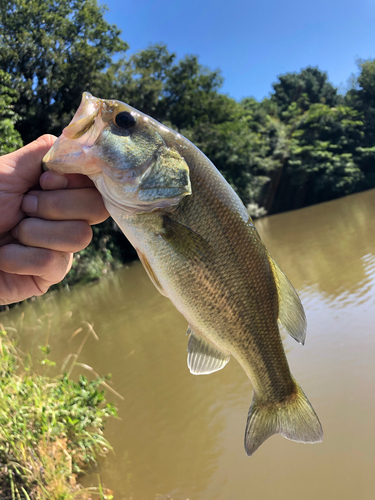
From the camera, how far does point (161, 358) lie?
5.85m

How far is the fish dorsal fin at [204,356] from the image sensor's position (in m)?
1.52

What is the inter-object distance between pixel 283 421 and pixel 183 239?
87 centimetres

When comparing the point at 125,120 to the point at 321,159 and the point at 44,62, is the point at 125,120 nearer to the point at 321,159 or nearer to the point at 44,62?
the point at 44,62

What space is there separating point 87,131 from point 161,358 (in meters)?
5.02

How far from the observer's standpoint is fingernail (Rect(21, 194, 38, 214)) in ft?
4.54

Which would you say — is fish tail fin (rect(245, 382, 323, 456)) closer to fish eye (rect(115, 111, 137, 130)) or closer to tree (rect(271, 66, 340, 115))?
fish eye (rect(115, 111, 137, 130))

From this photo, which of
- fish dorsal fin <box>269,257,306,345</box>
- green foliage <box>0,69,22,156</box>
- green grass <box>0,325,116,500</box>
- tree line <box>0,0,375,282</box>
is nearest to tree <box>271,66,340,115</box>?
tree line <box>0,0,375,282</box>

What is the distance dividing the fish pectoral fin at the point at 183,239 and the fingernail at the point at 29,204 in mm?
494

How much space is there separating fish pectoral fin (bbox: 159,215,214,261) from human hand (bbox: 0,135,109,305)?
0.27 metres

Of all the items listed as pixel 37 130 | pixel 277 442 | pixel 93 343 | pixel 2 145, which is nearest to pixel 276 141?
pixel 37 130

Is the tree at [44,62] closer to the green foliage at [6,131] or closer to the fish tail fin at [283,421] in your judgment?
the green foliage at [6,131]

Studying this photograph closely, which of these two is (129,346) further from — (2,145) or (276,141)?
(276,141)

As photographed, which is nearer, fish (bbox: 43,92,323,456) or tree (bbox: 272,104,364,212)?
fish (bbox: 43,92,323,456)

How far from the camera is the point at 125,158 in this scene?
1.38m
